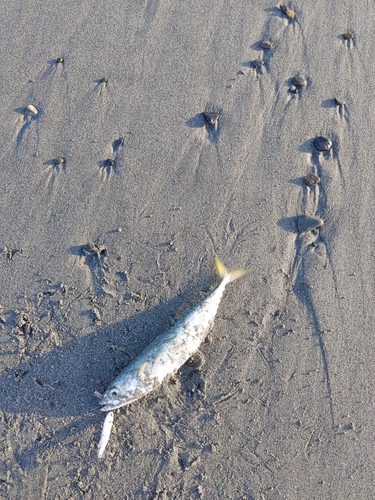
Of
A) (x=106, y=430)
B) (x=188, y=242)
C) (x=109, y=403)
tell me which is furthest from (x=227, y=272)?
(x=106, y=430)

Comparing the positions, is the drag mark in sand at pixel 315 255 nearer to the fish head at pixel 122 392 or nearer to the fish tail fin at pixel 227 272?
the fish tail fin at pixel 227 272

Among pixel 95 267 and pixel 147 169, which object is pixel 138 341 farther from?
pixel 147 169

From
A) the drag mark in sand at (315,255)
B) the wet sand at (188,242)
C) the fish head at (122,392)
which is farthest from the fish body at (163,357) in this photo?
the drag mark in sand at (315,255)

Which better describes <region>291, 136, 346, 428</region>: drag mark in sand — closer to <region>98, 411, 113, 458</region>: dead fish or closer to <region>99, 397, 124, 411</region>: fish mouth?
<region>99, 397, 124, 411</region>: fish mouth

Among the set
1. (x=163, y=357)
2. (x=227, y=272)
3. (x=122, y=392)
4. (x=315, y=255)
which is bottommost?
(x=122, y=392)

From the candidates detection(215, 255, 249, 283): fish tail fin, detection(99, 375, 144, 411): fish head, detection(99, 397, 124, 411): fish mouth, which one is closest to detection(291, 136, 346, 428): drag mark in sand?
detection(215, 255, 249, 283): fish tail fin

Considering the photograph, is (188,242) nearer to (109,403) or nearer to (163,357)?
(163,357)
